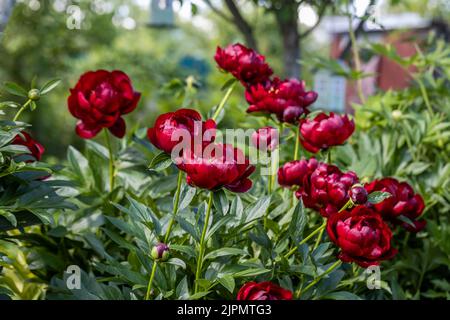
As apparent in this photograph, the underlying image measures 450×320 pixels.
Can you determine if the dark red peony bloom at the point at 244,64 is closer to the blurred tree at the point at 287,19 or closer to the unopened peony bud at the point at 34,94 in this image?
the unopened peony bud at the point at 34,94

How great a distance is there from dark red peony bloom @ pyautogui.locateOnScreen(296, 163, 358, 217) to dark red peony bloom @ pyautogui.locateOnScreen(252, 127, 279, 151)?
137mm

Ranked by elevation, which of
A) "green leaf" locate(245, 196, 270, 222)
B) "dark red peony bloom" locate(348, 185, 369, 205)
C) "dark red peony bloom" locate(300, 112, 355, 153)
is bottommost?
"green leaf" locate(245, 196, 270, 222)

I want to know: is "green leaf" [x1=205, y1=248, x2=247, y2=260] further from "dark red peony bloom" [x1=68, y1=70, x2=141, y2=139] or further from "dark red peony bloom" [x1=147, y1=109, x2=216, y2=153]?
"dark red peony bloom" [x1=68, y1=70, x2=141, y2=139]

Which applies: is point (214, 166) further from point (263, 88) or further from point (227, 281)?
point (263, 88)

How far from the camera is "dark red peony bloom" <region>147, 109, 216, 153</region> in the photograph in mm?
867

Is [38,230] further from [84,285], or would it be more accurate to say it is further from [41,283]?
[84,285]

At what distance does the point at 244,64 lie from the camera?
4.00 ft

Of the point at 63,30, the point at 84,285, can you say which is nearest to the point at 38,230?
the point at 84,285

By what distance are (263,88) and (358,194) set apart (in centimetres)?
38

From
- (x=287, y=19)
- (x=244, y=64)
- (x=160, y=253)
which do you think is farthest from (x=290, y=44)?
(x=160, y=253)

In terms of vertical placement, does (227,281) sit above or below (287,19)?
below

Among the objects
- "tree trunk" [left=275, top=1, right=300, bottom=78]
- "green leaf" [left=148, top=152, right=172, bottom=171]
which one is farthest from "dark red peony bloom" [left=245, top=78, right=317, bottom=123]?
"tree trunk" [left=275, top=1, right=300, bottom=78]

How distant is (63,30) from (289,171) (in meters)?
5.84

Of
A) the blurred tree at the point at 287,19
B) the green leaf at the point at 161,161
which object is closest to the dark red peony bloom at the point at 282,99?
the green leaf at the point at 161,161
